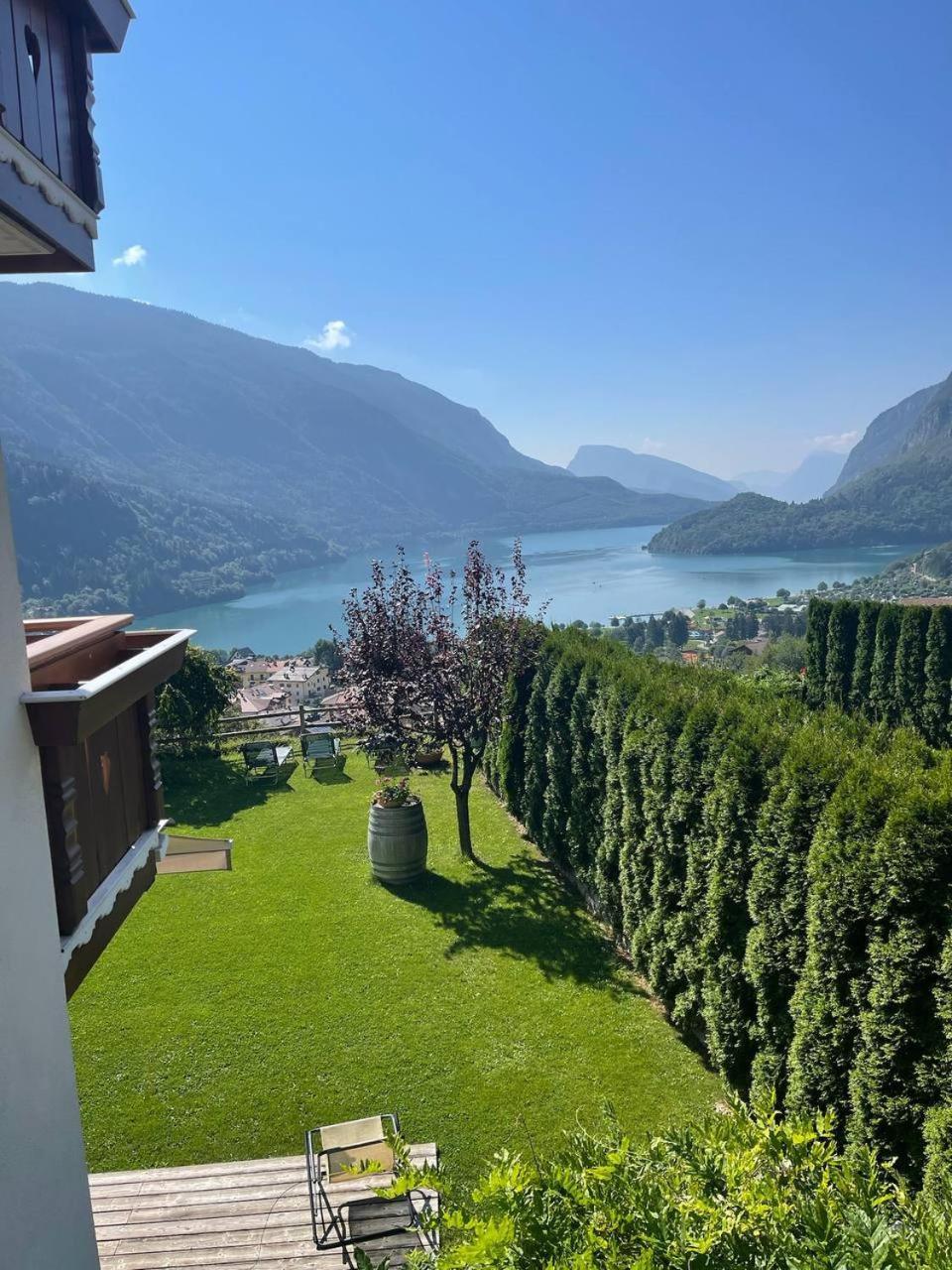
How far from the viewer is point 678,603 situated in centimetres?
10244

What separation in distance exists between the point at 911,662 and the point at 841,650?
2182mm

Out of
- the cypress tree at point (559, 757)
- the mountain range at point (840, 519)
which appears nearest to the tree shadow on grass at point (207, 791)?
the cypress tree at point (559, 757)

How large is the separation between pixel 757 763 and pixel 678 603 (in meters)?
99.9

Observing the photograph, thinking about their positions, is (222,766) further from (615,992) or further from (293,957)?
(615,992)

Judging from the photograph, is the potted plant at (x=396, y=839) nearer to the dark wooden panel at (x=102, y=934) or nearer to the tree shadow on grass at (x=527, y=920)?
the tree shadow on grass at (x=527, y=920)

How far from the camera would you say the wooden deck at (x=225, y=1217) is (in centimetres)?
465

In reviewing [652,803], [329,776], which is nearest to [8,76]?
[652,803]

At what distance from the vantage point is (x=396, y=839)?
31.8ft

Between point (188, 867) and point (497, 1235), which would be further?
point (188, 867)

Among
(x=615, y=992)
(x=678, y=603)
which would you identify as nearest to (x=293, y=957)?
(x=615, y=992)

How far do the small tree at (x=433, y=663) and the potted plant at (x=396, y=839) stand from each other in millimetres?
998

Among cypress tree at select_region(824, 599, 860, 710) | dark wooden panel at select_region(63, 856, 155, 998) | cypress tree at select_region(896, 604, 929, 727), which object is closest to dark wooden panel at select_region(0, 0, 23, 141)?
dark wooden panel at select_region(63, 856, 155, 998)

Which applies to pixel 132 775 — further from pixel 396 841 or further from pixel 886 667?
pixel 886 667

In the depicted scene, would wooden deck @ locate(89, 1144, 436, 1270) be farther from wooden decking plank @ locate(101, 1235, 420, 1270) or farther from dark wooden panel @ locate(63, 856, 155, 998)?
dark wooden panel @ locate(63, 856, 155, 998)
